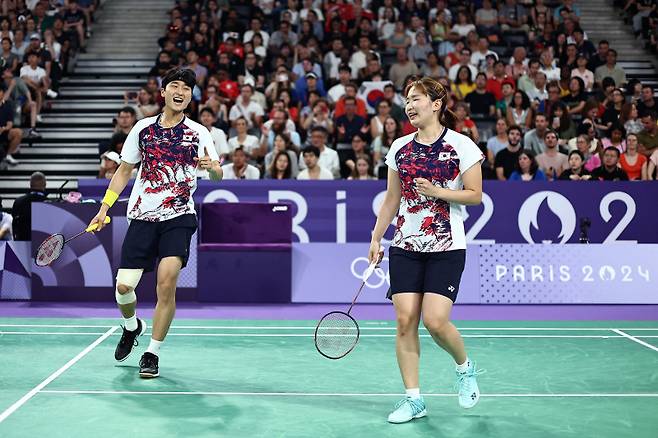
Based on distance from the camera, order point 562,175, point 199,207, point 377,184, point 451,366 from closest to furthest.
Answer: point 451,366 → point 199,207 → point 377,184 → point 562,175

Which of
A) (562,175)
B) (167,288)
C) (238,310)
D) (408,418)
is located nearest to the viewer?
(408,418)

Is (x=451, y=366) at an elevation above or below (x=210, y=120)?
below

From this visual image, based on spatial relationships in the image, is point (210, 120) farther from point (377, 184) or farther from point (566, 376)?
point (566, 376)

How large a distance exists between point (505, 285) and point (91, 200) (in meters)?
4.71

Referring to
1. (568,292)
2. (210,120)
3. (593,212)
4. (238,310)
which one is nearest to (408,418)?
(238,310)

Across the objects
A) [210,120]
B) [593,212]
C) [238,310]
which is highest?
[210,120]

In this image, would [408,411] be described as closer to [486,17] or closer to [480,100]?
[480,100]

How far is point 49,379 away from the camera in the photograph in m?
6.23

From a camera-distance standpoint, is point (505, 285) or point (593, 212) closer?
point (505, 285)

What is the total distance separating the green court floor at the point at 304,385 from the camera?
5.07 meters

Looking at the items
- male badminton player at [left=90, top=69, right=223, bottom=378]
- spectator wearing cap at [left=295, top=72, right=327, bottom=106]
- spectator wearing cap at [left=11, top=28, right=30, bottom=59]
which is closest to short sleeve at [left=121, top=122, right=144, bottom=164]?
male badminton player at [left=90, top=69, right=223, bottom=378]

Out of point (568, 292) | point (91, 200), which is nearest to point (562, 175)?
point (568, 292)

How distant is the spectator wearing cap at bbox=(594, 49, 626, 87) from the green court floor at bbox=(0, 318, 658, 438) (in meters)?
7.95

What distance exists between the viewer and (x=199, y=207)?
10.6 meters
